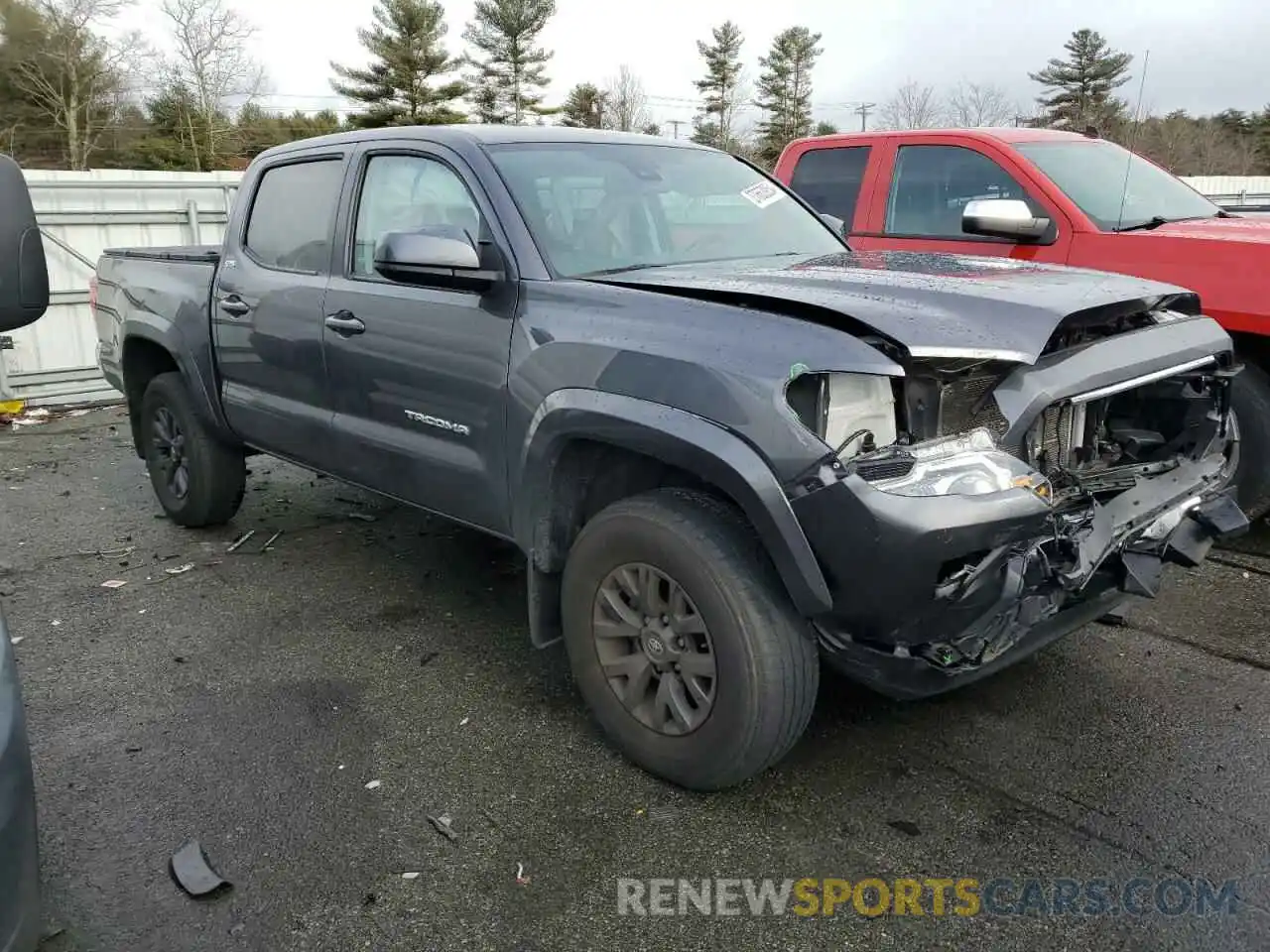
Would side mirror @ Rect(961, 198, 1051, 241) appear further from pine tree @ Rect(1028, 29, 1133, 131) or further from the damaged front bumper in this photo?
pine tree @ Rect(1028, 29, 1133, 131)

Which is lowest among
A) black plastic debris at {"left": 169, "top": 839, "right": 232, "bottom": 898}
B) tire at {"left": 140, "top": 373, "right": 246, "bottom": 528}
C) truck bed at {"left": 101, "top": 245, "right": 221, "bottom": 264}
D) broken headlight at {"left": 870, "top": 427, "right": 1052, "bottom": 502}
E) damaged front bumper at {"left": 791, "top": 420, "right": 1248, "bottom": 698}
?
black plastic debris at {"left": 169, "top": 839, "right": 232, "bottom": 898}

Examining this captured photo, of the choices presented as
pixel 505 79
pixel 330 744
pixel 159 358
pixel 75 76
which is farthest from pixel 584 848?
pixel 505 79

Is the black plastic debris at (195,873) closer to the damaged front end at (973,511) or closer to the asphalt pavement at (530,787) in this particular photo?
the asphalt pavement at (530,787)

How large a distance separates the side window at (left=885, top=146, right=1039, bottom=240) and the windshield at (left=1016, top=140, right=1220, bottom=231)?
205 mm

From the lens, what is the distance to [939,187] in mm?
5777

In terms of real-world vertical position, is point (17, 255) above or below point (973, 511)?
above

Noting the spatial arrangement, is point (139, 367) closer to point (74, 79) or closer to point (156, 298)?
point (156, 298)

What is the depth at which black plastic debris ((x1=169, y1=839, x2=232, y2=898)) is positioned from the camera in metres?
2.53

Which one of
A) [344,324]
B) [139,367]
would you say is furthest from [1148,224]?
[139,367]

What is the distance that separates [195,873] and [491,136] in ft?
8.29

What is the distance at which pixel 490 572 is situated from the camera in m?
4.77

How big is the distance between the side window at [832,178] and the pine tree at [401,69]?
40553 mm

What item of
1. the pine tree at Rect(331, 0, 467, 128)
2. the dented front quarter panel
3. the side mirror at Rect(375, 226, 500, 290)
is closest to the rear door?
the side mirror at Rect(375, 226, 500, 290)

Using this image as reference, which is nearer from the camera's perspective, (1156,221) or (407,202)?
(407,202)
